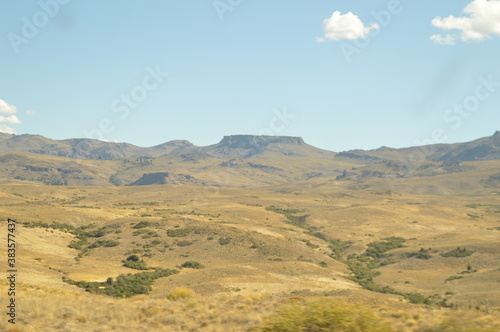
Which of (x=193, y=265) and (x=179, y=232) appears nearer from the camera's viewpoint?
(x=193, y=265)

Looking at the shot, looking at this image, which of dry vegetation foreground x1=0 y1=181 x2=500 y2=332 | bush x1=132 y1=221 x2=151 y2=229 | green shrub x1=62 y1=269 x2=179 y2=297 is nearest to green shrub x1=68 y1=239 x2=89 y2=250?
dry vegetation foreground x1=0 y1=181 x2=500 y2=332

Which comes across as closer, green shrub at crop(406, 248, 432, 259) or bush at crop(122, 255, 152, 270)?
bush at crop(122, 255, 152, 270)

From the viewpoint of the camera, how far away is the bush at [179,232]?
75.8 meters

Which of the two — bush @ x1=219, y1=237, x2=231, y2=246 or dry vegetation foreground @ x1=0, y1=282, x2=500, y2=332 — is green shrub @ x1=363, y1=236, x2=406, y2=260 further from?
dry vegetation foreground @ x1=0, y1=282, x2=500, y2=332

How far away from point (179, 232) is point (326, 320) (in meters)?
66.1

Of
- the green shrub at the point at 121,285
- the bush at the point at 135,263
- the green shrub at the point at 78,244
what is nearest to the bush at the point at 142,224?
the green shrub at the point at 78,244

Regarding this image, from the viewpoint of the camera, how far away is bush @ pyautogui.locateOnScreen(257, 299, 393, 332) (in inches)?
528

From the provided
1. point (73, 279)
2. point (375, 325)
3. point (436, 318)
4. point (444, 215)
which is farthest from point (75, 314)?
point (444, 215)

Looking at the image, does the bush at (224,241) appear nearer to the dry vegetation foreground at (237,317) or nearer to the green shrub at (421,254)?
the green shrub at (421,254)

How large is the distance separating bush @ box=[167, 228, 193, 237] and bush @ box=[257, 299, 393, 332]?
6334 cm

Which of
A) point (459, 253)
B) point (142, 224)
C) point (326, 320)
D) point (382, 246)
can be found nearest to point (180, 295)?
point (326, 320)

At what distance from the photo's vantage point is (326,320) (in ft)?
44.6

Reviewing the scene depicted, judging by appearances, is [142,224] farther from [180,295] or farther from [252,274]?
[180,295]

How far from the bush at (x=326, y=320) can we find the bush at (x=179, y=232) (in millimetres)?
63341
